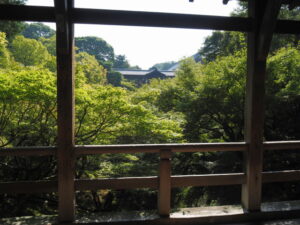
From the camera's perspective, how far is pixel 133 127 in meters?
4.67

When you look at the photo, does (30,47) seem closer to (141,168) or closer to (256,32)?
(141,168)

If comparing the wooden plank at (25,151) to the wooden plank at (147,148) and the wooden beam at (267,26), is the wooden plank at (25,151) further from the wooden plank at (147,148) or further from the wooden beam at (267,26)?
the wooden beam at (267,26)

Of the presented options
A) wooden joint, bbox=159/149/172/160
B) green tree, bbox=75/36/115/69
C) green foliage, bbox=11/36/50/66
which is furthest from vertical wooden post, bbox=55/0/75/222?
green tree, bbox=75/36/115/69

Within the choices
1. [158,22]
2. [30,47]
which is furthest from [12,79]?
[30,47]

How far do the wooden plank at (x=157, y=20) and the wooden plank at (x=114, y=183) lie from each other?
133 cm

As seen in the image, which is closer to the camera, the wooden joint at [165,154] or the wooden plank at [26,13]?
the wooden plank at [26,13]

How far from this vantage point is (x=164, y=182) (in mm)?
2246

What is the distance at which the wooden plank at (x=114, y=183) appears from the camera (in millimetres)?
2166

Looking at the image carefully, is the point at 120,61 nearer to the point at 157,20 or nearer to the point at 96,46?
the point at 96,46

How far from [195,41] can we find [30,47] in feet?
32.0

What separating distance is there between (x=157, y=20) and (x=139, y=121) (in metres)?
2.67

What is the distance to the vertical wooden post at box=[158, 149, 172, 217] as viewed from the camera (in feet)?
7.33

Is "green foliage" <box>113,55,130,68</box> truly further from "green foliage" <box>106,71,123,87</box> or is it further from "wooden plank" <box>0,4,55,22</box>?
"wooden plank" <box>0,4,55,22</box>

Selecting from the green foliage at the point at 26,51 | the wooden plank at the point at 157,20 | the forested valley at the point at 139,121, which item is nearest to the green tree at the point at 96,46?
the green foliage at the point at 26,51
